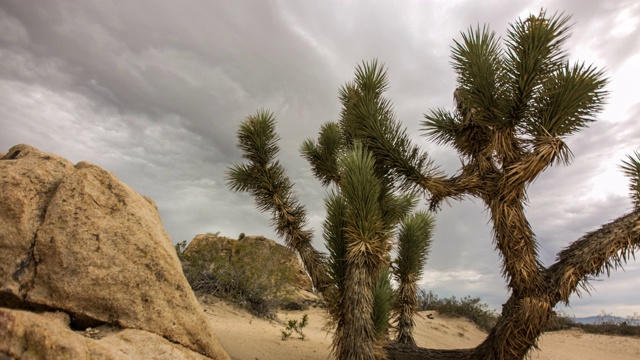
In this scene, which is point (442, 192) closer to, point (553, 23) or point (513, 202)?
point (513, 202)

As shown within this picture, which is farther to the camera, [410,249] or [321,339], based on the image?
[321,339]

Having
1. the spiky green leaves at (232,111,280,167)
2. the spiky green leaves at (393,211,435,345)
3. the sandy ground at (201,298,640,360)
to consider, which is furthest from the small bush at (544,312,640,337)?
the spiky green leaves at (232,111,280,167)

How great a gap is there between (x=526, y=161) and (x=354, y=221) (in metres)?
2.91

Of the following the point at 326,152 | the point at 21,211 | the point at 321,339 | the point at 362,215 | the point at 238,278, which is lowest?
the point at 321,339

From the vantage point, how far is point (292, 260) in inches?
659

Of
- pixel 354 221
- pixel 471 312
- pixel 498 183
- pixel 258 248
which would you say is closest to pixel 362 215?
pixel 354 221

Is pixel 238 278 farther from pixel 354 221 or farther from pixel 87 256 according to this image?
pixel 87 256

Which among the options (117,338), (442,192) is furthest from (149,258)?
(442,192)

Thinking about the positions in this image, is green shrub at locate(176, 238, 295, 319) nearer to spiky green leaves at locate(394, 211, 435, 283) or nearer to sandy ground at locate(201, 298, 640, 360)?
sandy ground at locate(201, 298, 640, 360)

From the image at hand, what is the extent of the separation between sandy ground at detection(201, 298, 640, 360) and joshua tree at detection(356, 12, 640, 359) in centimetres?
338

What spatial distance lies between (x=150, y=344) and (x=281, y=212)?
4.57 m

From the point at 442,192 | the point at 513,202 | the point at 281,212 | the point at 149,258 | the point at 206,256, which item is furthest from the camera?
the point at 206,256

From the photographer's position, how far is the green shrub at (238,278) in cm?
1094

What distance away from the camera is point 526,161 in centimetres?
638
